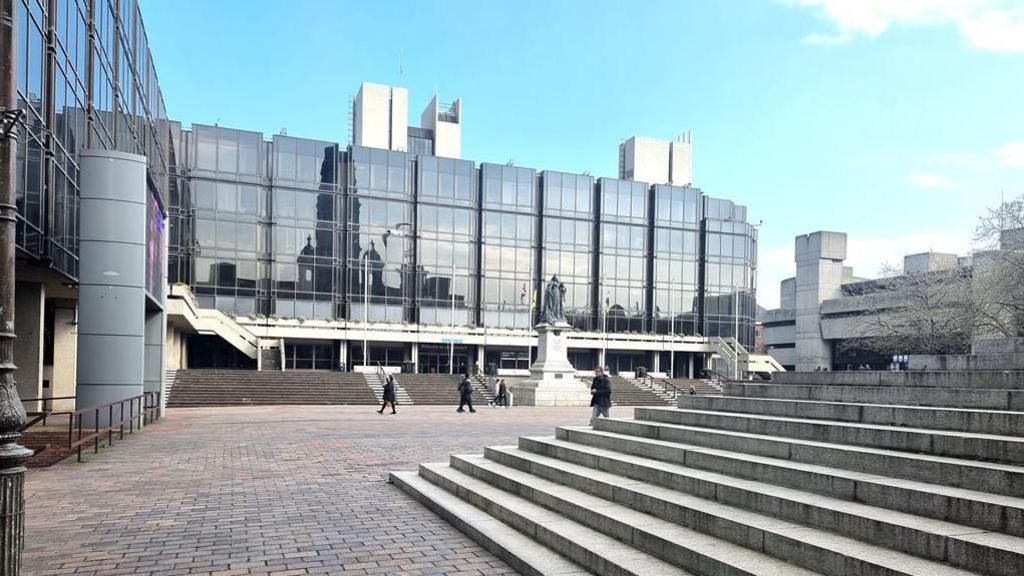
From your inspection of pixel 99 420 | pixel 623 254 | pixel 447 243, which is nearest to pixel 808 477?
pixel 99 420

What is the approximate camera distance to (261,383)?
39.3 m

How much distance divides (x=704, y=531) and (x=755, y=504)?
489mm

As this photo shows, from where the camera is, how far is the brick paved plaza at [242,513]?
6895mm

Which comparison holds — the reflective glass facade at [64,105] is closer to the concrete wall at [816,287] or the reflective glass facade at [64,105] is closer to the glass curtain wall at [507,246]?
the glass curtain wall at [507,246]

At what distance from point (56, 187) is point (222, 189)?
39.4 m

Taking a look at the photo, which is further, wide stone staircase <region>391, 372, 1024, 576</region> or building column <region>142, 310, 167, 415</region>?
building column <region>142, 310, 167, 415</region>

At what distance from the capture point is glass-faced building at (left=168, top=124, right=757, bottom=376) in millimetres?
56406

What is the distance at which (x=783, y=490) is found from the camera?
6383mm

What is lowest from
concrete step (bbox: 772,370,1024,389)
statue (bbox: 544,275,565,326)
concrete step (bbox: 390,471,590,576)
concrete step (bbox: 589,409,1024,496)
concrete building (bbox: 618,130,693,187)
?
concrete step (bbox: 390,471,590,576)

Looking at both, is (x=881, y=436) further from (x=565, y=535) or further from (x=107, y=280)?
(x=107, y=280)

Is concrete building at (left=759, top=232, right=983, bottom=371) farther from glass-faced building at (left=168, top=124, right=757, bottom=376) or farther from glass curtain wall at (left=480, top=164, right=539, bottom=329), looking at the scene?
glass curtain wall at (left=480, top=164, right=539, bottom=329)

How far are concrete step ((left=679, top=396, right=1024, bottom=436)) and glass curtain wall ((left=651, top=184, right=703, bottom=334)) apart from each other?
61601mm

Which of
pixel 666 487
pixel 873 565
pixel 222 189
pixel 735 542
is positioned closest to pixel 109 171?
pixel 666 487

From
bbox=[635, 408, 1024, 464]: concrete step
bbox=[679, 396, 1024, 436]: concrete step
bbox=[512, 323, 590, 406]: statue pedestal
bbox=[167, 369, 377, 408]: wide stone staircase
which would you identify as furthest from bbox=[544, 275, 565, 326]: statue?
bbox=[635, 408, 1024, 464]: concrete step
